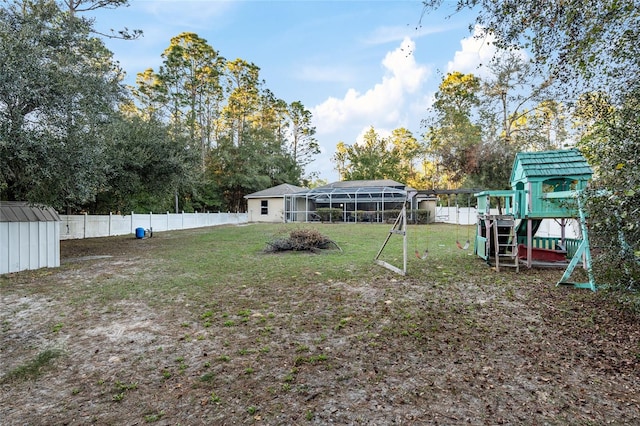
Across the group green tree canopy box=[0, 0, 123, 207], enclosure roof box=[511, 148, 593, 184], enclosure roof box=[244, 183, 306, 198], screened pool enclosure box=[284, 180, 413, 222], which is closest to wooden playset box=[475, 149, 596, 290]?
enclosure roof box=[511, 148, 593, 184]

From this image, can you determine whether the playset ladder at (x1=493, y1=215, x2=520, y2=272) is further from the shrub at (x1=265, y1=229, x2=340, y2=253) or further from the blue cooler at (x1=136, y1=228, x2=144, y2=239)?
the blue cooler at (x1=136, y1=228, x2=144, y2=239)

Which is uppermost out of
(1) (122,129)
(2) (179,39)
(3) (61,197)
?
(2) (179,39)

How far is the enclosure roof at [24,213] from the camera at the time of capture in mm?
6377

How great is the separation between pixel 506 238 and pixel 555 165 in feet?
6.44

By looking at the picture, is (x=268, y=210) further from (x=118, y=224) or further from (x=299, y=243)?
(x=299, y=243)

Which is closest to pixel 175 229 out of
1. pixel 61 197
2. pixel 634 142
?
pixel 61 197

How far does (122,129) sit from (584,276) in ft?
39.1

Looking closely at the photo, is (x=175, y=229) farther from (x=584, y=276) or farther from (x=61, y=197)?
(x=584, y=276)

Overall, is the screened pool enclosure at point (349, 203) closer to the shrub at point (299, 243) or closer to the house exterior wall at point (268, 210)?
the house exterior wall at point (268, 210)

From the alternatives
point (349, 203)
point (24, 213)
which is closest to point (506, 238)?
point (24, 213)

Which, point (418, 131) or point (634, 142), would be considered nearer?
point (634, 142)

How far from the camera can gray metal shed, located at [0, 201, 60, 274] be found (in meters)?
6.43

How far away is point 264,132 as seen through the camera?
1210 inches

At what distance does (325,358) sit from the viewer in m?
2.97
